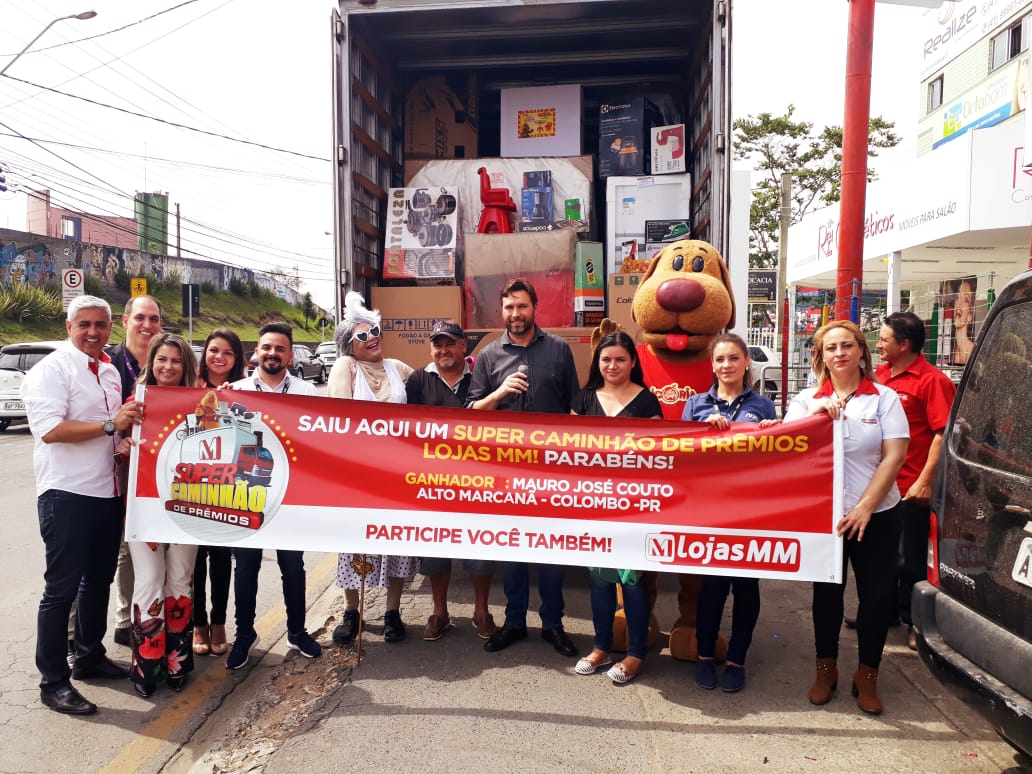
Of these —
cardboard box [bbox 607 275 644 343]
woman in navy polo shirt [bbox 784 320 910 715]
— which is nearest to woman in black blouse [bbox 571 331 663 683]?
woman in navy polo shirt [bbox 784 320 910 715]

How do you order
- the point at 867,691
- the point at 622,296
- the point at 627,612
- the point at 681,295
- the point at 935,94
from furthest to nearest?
the point at 935,94 < the point at 622,296 < the point at 681,295 < the point at 627,612 < the point at 867,691

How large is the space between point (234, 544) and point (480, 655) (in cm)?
143

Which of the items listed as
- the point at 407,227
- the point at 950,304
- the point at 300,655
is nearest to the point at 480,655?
the point at 300,655

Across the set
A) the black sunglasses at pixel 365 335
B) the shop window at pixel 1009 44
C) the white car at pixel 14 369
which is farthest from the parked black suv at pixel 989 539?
the shop window at pixel 1009 44

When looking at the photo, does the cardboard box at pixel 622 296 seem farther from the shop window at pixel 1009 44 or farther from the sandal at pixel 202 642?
the shop window at pixel 1009 44

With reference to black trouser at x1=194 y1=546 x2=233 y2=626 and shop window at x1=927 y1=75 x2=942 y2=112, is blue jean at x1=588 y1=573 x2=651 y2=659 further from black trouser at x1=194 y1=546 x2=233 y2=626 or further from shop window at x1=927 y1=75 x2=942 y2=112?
shop window at x1=927 y1=75 x2=942 y2=112

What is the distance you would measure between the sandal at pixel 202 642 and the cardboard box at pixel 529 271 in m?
3.11

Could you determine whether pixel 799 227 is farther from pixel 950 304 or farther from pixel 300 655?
pixel 300 655

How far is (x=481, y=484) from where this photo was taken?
3.79 meters

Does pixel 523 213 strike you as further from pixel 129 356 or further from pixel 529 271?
pixel 129 356

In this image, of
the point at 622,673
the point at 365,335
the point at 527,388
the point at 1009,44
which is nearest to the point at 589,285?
the point at 527,388

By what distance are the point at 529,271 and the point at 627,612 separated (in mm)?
3308

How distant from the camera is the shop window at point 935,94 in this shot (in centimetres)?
2938

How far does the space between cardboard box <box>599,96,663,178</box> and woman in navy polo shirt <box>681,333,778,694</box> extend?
3515mm
